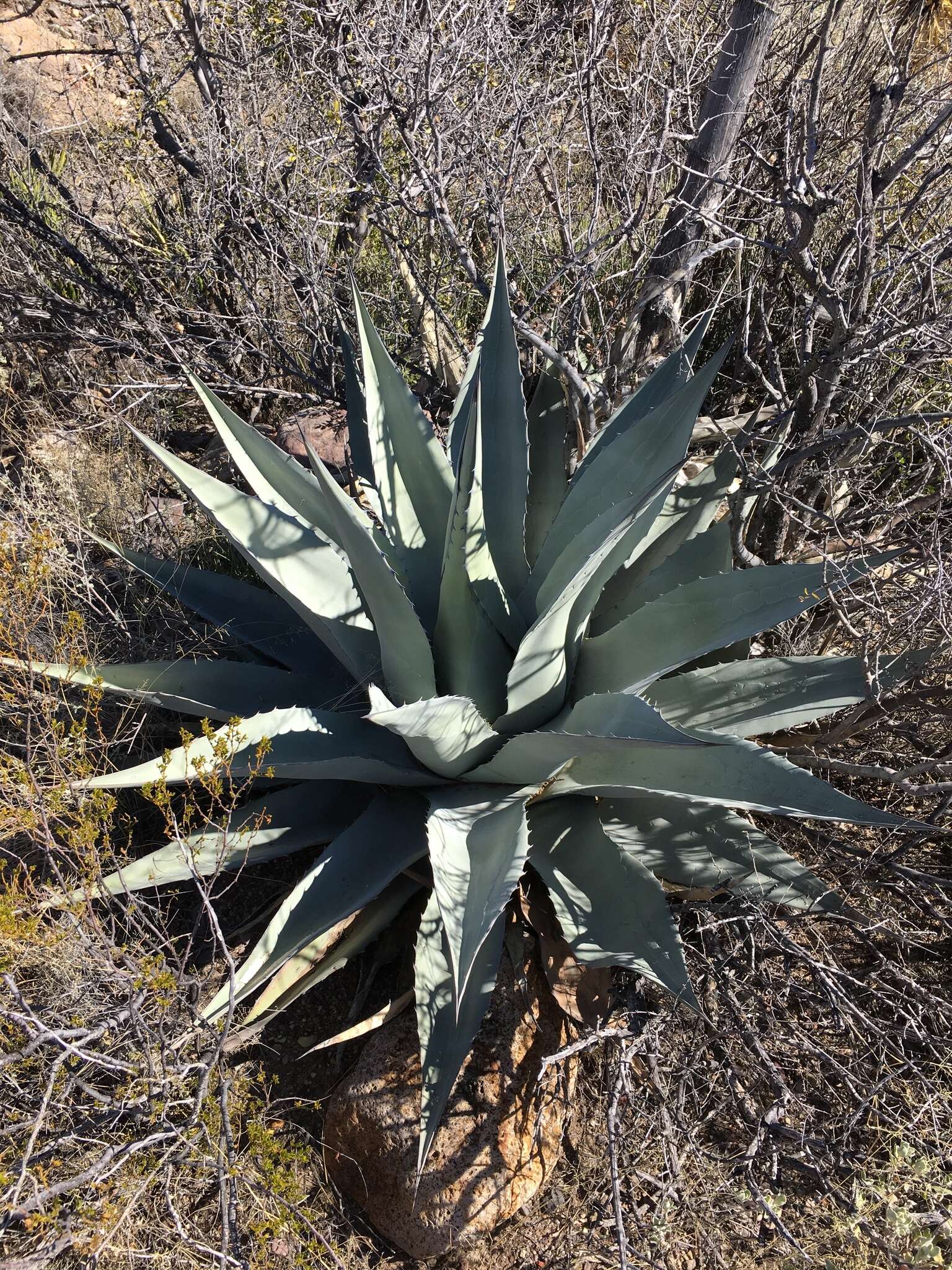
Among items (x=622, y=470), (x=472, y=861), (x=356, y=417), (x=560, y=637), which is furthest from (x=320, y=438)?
(x=472, y=861)

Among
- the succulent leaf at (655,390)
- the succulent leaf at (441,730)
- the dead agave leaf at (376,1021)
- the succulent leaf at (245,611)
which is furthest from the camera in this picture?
the succulent leaf at (245,611)

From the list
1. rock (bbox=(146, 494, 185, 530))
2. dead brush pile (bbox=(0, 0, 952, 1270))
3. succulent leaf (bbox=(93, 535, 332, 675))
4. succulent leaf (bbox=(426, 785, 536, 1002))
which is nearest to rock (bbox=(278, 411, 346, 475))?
dead brush pile (bbox=(0, 0, 952, 1270))

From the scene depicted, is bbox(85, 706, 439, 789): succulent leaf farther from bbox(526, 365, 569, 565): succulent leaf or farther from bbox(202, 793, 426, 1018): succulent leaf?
bbox(526, 365, 569, 565): succulent leaf

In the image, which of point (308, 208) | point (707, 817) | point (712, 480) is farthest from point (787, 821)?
point (308, 208)

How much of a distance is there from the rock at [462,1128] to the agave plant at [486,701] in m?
0.22

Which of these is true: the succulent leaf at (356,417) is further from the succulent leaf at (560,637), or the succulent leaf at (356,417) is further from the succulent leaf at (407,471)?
the succulent leaf at (560,637)

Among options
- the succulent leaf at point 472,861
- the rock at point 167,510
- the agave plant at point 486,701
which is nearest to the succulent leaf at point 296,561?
the agave plant at point 486,701

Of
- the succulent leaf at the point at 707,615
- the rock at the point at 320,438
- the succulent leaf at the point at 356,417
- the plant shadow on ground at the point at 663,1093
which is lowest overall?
the plant shadow on ground at the point at 663,1093

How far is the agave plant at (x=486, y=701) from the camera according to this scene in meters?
1.67

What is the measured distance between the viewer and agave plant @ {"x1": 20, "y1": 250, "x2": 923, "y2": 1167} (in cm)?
167

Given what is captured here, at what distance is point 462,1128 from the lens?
5.82 feet

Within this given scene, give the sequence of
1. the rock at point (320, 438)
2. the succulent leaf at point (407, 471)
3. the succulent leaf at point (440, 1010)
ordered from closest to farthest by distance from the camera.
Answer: the succulent leaf at point (440, 1010)
the succulent leaf at point (407, 471)
the rock at point (320, 438)

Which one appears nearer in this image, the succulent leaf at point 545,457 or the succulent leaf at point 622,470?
the succulent leaf at point 622,470

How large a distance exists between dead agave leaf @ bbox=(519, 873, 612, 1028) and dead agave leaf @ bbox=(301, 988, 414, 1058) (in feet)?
0.98
